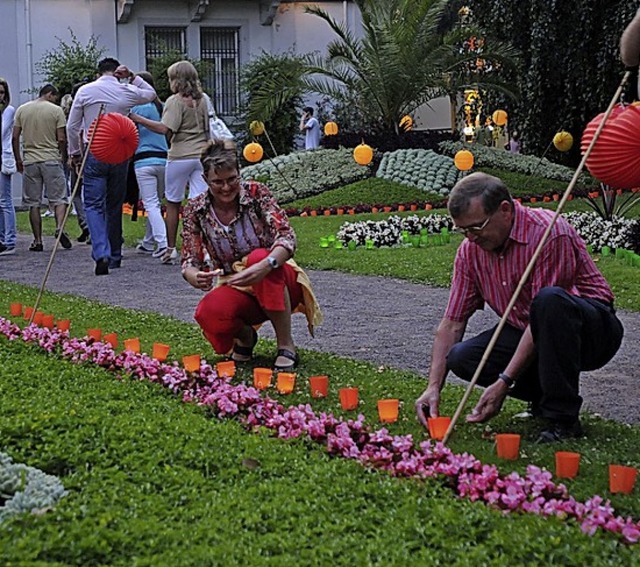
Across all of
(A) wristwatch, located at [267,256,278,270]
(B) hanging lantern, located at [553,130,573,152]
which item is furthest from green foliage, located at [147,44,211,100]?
(A) wristwatch, located at [267,256,278,270]

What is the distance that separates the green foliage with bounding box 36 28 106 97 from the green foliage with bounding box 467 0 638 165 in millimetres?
8538

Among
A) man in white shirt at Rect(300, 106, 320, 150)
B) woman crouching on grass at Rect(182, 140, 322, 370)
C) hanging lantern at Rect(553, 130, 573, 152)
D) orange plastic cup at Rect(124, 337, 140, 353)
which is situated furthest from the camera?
man in white shirt at Rect(300, 106, 320, 150)

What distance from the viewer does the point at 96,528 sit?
3277mm

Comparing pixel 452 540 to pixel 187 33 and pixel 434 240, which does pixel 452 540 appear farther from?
pixel 187 33

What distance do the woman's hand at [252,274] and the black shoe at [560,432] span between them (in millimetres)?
1772

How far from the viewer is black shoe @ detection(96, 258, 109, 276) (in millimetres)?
10617

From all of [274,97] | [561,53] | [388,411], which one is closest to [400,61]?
[561,53]

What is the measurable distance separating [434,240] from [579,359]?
832 centimetres

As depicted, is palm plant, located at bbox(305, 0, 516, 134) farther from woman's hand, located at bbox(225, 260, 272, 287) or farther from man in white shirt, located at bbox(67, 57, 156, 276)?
woman's hand, located at bbox(225, 260, 272, 287)

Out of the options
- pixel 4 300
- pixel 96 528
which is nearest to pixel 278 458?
pixel 96 528

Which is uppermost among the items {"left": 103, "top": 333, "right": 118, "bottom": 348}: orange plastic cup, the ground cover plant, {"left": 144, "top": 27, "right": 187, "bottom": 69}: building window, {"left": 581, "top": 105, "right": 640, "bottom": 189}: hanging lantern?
{"left": 144, "top": 27, "right": 187, "bottom": 69}: building window

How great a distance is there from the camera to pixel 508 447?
13.9 feet

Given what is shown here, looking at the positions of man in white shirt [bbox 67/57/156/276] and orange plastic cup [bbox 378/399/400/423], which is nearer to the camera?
orange plastic cup [bbox 378/399/400/423]

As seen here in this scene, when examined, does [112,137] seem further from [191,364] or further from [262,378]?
[262,378]
